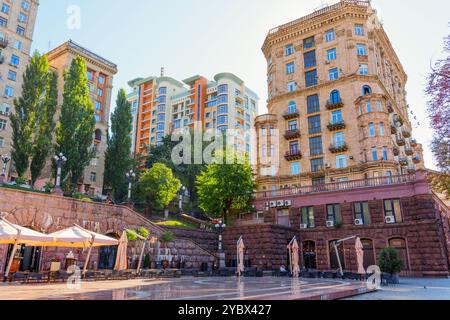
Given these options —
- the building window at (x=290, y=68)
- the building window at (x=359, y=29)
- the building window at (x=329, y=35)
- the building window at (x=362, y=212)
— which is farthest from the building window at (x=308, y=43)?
the building window at (x=362, y=212)

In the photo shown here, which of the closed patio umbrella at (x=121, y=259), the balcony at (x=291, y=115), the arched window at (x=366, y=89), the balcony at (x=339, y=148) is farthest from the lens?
the balcony at (x=291, y=115)

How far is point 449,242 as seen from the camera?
3175 cm

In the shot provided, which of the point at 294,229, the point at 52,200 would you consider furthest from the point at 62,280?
the point at 294,229

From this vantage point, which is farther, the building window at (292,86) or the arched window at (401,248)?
the building window at (292,86)

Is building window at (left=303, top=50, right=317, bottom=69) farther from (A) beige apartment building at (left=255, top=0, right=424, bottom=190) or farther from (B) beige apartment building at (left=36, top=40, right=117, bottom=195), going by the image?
(B) beige apartment building at (left=36, top=40, right=117, bottom=195)

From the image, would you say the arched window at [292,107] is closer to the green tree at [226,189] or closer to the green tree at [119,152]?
the green tree at [226,189]

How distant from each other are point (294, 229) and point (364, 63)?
72.6 ft

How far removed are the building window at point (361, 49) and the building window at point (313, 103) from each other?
7.03 meters

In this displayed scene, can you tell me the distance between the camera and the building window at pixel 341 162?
3722 cm

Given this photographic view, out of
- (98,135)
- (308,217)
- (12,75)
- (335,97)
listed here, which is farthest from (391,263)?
→ (12,75)

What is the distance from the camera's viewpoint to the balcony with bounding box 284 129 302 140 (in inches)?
1613

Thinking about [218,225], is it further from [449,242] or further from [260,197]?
[449,242]

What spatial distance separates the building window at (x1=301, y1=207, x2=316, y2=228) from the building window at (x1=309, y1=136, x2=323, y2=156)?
834 centimetres
